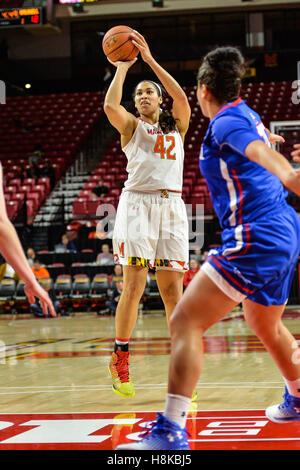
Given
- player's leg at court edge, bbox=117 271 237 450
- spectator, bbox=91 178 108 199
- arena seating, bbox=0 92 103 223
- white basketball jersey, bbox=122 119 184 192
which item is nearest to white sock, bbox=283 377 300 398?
player's leg at court edge, bbox=117 271 237 450

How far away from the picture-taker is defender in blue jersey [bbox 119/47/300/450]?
2.51 m

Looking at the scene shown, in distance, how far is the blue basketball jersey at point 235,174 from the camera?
267 centimetres

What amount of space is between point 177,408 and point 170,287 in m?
1.92

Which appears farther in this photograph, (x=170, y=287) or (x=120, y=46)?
(x=120, y=46)

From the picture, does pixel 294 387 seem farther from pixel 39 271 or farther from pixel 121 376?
pixel 39 271

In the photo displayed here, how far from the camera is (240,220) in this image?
2.69 meters

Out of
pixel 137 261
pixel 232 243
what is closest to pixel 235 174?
pixel 232 243

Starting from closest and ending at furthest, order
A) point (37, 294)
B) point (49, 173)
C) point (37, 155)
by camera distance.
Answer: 1. point (37, 294)
2. point (49, 173)
3. point (37, 155)

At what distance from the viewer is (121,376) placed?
4.24m

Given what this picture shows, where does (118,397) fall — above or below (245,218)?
below

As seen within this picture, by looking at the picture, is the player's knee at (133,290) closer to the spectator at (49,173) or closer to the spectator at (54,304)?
the spectator at (54,304)

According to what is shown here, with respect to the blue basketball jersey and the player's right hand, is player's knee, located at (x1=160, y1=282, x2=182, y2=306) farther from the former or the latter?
the player's right hand

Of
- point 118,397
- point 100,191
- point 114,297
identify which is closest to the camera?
point 118,397
